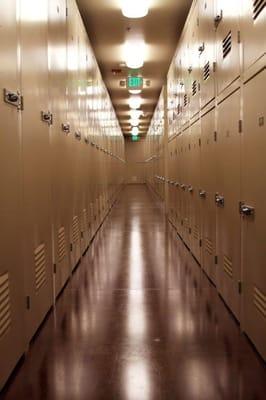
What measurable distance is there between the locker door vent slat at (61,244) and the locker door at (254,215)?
5.98ft

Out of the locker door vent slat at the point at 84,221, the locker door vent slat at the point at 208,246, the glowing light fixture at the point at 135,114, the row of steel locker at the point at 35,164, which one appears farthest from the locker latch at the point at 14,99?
the glowing light fixture at the point at 135,114

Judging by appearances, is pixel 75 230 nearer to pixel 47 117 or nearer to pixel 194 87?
pixel 47 117

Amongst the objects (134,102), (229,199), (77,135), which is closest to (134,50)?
(77,135)

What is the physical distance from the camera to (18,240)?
258 centimetres

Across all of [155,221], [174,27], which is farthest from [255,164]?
[155,221]

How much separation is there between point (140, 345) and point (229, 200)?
52.8 inches

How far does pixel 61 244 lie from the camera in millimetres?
4199

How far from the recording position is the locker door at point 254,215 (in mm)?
2543

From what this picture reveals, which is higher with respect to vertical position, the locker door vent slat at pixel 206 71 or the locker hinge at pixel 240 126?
the locker door vent slat at pixel 206 71

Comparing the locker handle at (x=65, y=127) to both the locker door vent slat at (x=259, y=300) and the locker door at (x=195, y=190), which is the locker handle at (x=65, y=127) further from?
the locker door vent slat at (x=259, y=300)

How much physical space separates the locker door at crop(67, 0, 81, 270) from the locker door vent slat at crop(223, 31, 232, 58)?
1886 mm

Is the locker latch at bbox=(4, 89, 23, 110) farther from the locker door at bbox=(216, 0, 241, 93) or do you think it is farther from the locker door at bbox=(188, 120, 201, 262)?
the locker door at bbox=(188, 120, 201, 262)

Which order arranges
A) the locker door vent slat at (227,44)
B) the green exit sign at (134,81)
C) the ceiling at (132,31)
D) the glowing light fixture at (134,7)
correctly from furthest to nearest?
1. the green exit sign at (134,81)
2. the ceiling at (132,31)
3. the glowing light fixture at (134,7)
4. the locker door vent slat at (227,44)

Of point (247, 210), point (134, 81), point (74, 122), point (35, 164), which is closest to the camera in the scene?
point (247, 210)
